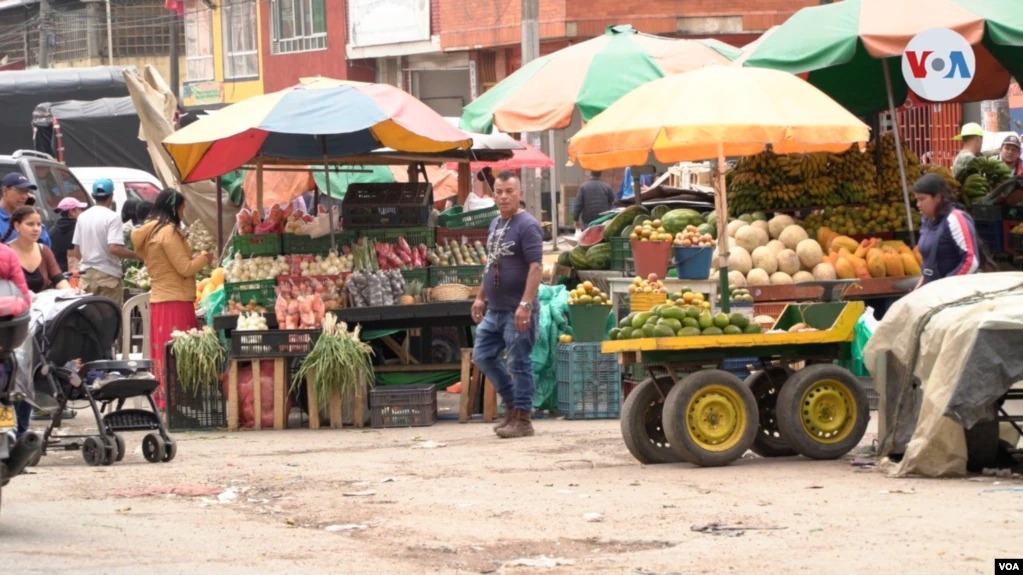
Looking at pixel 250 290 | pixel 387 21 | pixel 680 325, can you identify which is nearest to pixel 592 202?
pixel 250 290

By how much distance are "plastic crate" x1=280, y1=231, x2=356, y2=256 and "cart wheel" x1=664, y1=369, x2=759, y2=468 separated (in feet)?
16.3

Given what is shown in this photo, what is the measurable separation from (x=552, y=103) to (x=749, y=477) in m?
8.16

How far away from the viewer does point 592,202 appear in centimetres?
2430

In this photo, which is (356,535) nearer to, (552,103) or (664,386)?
(664,386)

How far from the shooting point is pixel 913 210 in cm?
1515

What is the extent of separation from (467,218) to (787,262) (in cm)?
337

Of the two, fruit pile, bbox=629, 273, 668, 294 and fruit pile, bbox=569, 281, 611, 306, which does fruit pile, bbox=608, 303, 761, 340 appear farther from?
fruit pile, bbox=569, 281, 611, 306

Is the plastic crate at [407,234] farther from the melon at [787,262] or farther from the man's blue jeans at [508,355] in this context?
the melon at [787,262]

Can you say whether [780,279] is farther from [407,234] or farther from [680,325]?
[680,325]

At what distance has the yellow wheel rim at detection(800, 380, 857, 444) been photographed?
10.4 metres

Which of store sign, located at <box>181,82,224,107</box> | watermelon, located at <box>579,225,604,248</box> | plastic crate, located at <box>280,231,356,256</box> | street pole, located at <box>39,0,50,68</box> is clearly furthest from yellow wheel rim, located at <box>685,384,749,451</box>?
street pole, located at <box>39,0,50,68</box>

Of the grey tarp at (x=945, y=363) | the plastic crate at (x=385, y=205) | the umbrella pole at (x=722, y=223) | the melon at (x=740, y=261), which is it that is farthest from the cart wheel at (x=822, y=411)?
the plastic crate at (x=385, y=205)

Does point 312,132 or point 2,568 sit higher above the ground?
point 312,132

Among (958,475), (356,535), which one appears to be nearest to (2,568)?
(356,535)
